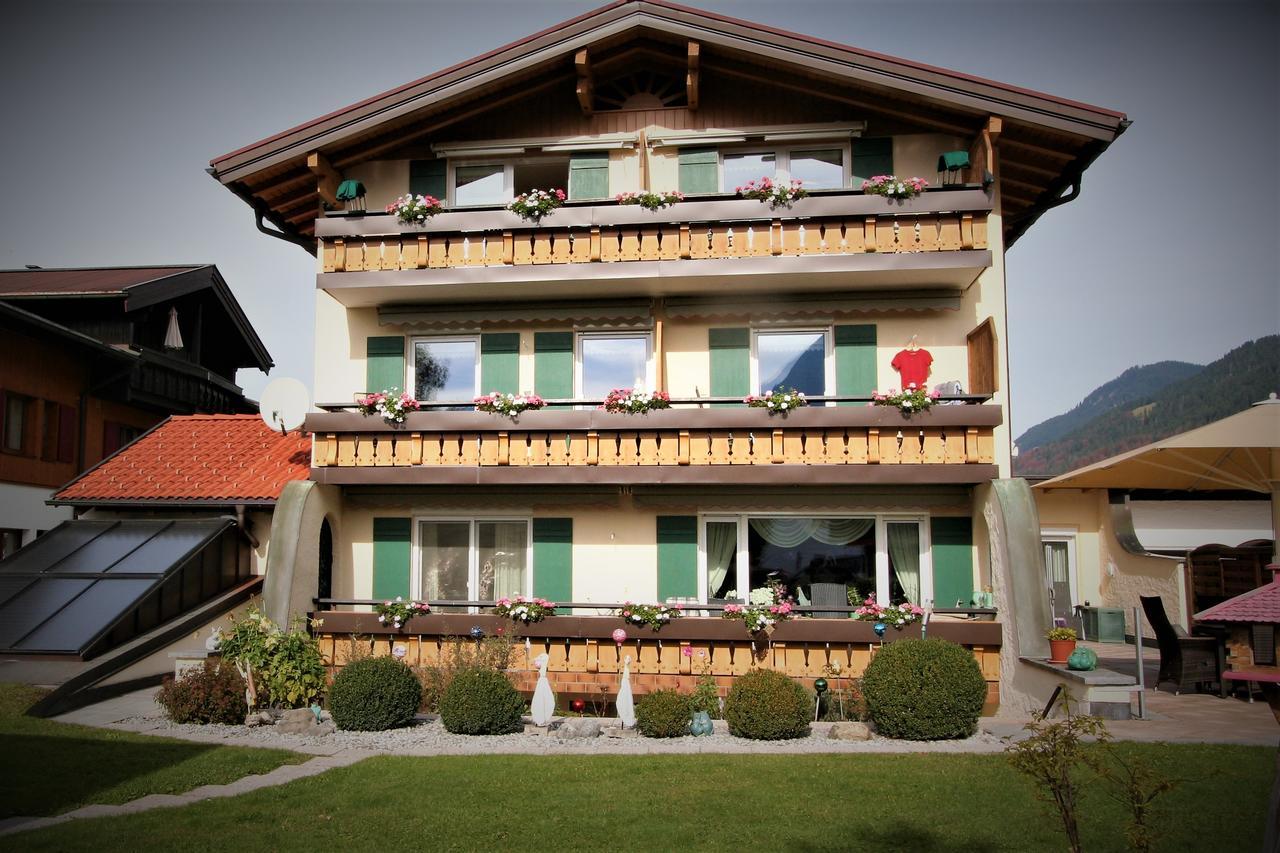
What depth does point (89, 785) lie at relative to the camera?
33.0ft

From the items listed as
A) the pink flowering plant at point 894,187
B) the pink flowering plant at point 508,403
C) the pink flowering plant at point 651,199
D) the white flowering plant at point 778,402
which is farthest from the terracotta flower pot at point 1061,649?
the pink flowering plant at point 651,199

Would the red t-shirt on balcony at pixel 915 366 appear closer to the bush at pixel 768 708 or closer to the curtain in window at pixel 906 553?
the curtain in window at pixel 906 553

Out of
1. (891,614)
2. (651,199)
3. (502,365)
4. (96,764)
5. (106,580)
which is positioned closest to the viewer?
(96,764)

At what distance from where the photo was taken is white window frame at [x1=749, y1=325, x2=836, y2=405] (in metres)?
16.7

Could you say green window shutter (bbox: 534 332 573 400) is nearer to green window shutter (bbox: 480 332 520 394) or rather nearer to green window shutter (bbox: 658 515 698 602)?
green window shutter (bbox: 480 332 520 394)

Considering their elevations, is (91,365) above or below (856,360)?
above

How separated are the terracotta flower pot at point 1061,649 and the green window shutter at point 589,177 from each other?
9745 mm

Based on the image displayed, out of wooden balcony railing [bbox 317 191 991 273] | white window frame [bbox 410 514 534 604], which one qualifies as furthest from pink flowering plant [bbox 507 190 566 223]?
white window frame [bbox 410 514 534 604]

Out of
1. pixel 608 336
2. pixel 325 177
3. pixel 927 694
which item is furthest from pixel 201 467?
pixel 927 694

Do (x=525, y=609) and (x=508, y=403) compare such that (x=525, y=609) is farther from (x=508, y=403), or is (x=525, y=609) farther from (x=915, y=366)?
(x=915, y=366)

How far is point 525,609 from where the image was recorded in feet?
49.8

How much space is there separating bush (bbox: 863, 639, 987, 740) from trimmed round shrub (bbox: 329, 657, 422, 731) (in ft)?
19.2

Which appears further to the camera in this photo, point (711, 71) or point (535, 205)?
point (711, 71)

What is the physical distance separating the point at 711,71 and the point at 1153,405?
56858 millimetres
